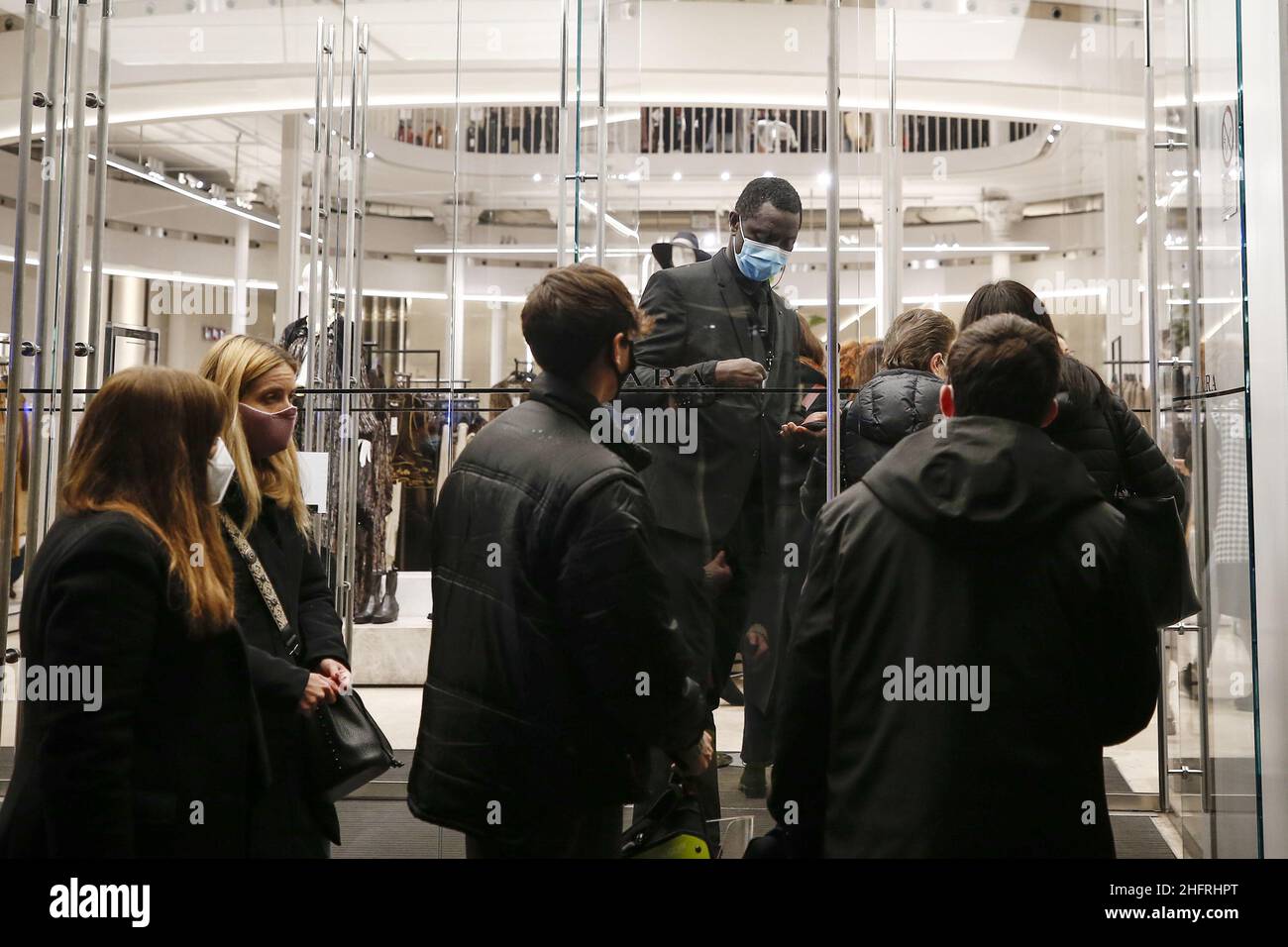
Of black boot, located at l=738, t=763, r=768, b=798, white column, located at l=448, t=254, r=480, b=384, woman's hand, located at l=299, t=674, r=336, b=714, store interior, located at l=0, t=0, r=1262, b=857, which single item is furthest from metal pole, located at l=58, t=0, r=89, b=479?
black boot, located at l=738, t=763, r=768, b=798

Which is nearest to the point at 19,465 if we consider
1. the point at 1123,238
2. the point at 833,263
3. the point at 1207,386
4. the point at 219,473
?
the point at 219,473

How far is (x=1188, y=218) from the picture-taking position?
2641 mm

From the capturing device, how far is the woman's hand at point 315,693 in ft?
6.21

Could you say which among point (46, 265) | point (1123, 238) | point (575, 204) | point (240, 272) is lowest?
point (46, 265)

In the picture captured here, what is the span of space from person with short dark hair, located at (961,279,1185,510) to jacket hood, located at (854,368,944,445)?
16 cm

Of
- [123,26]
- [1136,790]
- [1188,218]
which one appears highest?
[123,26]

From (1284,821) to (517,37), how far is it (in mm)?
4085

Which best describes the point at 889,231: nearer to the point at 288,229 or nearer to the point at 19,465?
the point at 288,229

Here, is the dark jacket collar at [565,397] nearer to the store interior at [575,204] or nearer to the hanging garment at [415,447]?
the store interior at [575,204]

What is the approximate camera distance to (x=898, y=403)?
90.2 inches

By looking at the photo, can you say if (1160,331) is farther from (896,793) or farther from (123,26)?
(123,26)

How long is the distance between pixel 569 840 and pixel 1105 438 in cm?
132

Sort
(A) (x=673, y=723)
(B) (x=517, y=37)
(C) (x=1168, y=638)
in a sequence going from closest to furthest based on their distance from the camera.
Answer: (A) (x=673, y=723) < (C) (x=1168, y=638) < (B) (x=517, y=37)

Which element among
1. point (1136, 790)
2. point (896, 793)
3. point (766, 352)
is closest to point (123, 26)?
point (766, 352)
